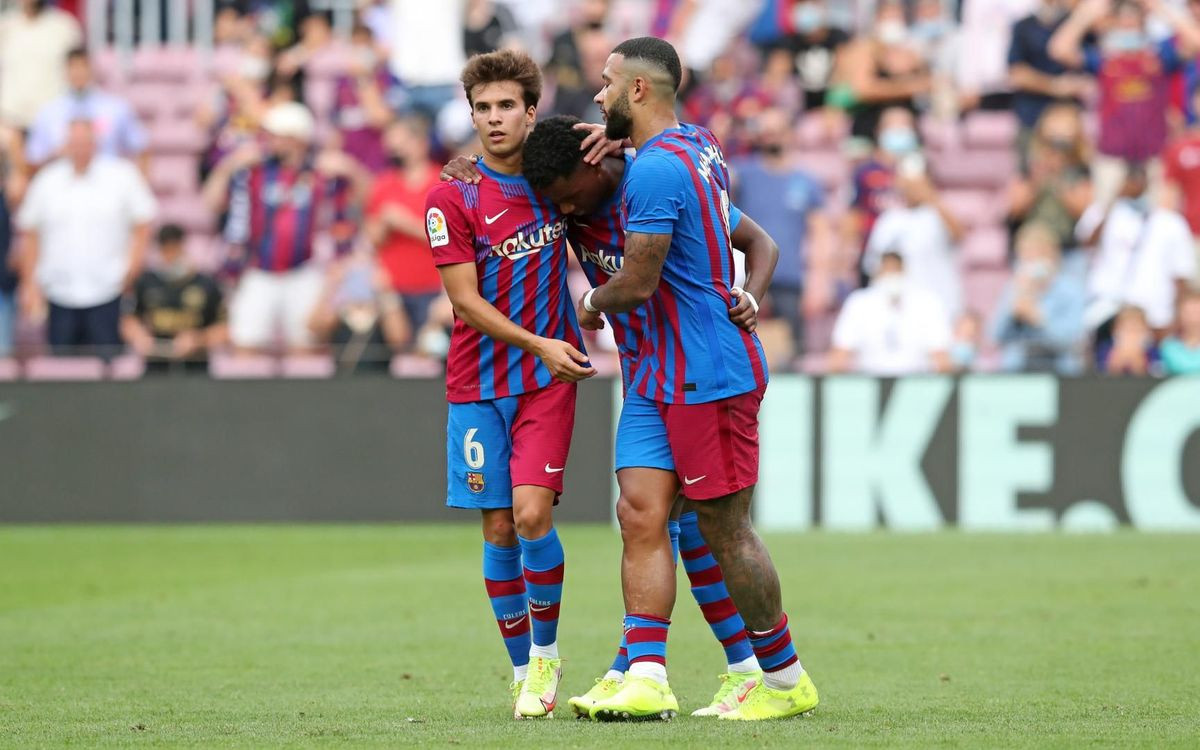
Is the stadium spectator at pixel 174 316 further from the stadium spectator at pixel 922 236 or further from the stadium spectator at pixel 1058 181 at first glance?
the stadium spectator at pixel 1058 181

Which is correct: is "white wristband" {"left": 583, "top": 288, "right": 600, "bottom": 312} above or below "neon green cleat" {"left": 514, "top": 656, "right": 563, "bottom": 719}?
above

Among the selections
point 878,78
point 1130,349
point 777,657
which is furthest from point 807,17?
point 777,657

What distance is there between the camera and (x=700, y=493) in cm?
647

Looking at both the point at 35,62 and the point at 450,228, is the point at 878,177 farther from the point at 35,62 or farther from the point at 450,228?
the point at 450,228

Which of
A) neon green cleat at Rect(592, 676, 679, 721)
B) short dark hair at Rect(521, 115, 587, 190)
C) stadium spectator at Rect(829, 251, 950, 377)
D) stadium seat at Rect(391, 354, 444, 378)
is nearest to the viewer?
neon green cleat at Rect(592, 676, 679, 721)

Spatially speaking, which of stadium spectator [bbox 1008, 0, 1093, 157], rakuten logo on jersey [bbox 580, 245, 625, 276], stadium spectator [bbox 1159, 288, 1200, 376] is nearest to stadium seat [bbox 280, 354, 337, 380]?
stadium spectator [bbox 1159, 288, 1200, 376]

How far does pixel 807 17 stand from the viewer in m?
18.9

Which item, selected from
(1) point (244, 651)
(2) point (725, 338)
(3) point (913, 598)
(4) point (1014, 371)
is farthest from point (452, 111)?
(2) point (725, 338)

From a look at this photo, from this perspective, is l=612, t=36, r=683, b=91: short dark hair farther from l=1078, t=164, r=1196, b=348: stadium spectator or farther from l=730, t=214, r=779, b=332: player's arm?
l=1078, t=164, r=1196, b=348: stadium spectator

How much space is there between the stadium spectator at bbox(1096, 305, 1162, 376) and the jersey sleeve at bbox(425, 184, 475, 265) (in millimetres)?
9343

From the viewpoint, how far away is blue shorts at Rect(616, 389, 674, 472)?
260 inches

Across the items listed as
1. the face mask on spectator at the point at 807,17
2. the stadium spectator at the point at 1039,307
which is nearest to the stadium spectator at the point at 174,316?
the face mask on spectator at the point at 807,17

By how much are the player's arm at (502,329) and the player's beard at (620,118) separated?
724 mm

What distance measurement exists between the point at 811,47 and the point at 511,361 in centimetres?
1268
